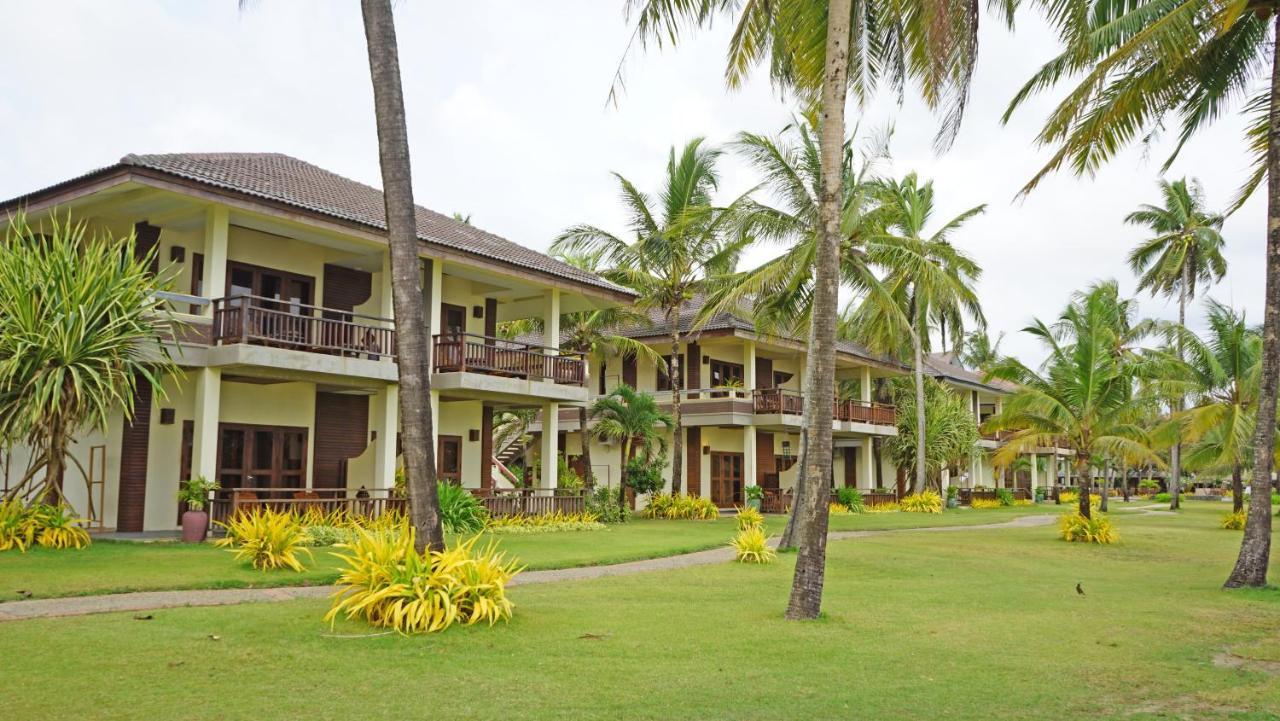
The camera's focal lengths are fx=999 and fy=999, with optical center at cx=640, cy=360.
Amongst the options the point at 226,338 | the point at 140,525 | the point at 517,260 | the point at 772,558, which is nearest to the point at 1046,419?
the point at 772,558

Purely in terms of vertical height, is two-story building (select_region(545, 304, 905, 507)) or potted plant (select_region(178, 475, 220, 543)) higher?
two-story building (select_region(545, 304, 905, 507))

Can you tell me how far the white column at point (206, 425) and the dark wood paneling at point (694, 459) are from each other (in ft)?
62.5

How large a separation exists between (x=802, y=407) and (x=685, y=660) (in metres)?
22.7

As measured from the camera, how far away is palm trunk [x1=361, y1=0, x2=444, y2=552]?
29.5 ft

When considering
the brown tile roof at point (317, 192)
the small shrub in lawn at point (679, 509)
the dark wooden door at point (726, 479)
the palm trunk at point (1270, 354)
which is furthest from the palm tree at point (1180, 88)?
the dark wooden door at point (726, 479)

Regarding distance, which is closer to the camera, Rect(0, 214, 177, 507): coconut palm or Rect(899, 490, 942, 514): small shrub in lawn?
Rect(0, 214, 177, 507): coconut palm

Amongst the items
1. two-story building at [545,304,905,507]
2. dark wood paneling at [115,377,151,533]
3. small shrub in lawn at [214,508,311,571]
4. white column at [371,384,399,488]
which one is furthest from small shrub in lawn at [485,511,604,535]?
two-story building at [545,304,905,507]

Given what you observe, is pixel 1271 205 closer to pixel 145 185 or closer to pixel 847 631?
pixel 847 631

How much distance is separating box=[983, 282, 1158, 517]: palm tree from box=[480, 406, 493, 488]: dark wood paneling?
12113 millimetres

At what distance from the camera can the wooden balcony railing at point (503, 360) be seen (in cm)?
2039

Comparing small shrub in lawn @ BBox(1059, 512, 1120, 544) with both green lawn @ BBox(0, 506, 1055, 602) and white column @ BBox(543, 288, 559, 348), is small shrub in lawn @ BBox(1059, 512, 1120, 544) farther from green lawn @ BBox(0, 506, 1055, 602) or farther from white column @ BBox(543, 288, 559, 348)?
white column @ BBox(543, 288, 559, 348)

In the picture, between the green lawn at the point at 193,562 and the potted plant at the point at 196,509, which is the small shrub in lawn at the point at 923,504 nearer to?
the green lawn at the point at 193,562

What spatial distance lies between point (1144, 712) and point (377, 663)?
504 centimetres

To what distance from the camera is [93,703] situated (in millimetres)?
5637
